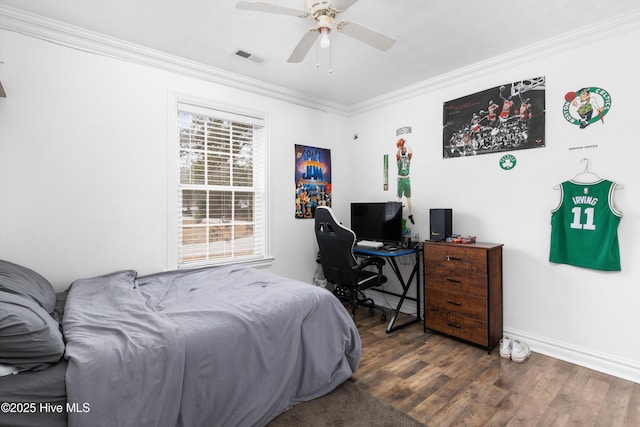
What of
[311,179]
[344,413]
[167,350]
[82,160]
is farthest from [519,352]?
[82,160]

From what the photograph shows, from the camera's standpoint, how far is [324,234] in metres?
3.27

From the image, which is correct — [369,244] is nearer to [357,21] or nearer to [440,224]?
[440,224]

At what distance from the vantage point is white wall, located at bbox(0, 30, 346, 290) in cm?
230

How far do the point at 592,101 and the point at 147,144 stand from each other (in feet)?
12.4

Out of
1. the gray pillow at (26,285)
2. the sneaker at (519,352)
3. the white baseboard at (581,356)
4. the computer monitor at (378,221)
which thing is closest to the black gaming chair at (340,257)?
the computer monitor at (378,221)

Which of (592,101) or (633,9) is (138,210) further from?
(633,9)

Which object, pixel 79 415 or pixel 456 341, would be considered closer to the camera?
pixel 79 415

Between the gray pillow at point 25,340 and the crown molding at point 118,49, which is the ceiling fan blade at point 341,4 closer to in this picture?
the crown molding at point 118,49

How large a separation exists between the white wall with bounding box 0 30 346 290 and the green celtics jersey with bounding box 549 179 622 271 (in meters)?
3.40

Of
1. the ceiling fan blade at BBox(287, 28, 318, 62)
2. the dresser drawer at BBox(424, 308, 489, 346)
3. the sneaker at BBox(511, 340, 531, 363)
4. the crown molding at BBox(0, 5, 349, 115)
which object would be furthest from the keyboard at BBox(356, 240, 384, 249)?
the ceiling fan blade at BBox(287, 28, 318, 62)

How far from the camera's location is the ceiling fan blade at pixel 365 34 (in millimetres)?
1970

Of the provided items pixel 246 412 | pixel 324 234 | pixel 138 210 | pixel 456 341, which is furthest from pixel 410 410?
pixel 138 210

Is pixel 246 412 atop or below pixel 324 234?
below

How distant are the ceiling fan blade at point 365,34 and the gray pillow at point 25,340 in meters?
2.20
